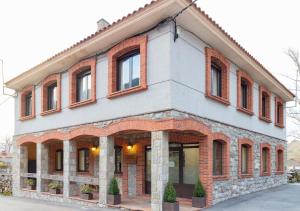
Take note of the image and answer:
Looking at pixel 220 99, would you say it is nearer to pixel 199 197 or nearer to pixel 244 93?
pixel 244 93

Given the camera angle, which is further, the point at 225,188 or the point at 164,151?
the point at 225,188

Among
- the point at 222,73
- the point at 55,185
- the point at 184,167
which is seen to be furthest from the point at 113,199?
the point at 222,73

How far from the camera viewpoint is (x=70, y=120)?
46.2 feet

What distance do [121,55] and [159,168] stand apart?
4.37m

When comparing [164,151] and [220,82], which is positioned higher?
[220,82]

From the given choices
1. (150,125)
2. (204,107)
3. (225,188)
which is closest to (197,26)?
(204,107)

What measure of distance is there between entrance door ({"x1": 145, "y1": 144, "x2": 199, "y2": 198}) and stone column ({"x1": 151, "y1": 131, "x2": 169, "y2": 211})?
250 cm

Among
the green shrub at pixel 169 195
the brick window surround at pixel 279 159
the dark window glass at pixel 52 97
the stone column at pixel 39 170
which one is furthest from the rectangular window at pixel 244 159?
the stone column at pixel 39 170

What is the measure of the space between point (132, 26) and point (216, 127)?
4.82m

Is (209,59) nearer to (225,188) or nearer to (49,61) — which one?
(225,188)

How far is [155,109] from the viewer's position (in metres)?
10.3

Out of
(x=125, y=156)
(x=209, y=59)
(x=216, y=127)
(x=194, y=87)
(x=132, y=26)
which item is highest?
(x=132, y=26)

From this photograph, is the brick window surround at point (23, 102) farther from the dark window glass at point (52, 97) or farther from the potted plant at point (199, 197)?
the potted plant at point (199, 197)

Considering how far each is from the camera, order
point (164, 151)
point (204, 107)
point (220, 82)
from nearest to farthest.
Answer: point (164, 151) → point (204, 107) → point (220, 82)
